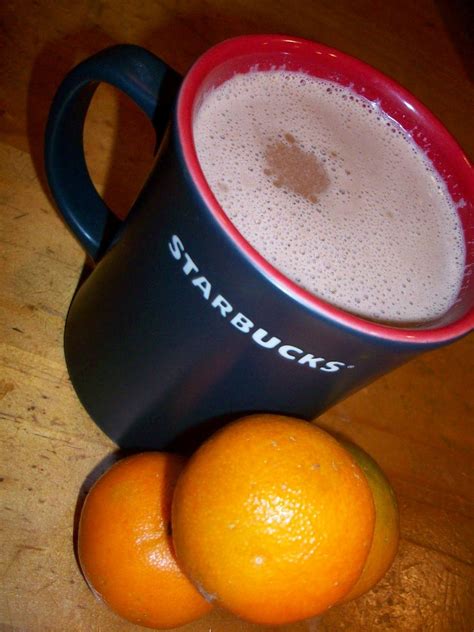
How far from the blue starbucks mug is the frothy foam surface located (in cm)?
2

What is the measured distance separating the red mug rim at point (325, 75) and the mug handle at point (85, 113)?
0.03m

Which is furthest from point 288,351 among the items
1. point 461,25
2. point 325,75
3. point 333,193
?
point 461,25

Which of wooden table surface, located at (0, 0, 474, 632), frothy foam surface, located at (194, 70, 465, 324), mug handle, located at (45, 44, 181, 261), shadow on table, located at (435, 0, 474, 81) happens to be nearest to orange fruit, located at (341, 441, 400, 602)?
wooden table surface, located at (0, 0, 474, 632)

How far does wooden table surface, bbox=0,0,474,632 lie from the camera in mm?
509

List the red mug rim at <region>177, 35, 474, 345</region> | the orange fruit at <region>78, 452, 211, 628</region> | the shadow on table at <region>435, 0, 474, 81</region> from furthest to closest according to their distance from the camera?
the shadow on table at <region>435, 0, 474, 81</region> → the orange fruit at <region>78, 452, 211, 628</region> → the red mug rim at <region>177, 35, 474, 345</region>

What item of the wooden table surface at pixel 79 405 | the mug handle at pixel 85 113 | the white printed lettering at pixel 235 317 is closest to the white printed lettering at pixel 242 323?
the white printed lettering at pixel 235 317

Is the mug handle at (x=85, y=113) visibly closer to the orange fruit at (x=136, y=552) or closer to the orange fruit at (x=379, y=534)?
the orange fruit at (x=136, y=552)

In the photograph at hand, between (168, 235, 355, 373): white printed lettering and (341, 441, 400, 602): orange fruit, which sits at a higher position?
(168, 235, 355, 373): white printed lettering

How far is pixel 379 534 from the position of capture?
50cm

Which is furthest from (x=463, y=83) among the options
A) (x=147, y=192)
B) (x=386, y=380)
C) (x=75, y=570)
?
(x=75, y=570)

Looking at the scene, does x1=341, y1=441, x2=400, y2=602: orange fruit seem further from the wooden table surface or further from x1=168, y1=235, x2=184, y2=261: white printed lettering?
x1=168, y1=235, x2=184, y2=261: white printed lettering

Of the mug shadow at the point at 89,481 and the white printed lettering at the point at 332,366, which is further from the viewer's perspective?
the mug shadow at the point at 89,481

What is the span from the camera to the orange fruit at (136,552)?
45cm

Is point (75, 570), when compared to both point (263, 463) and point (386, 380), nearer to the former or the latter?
point (263, 463)
